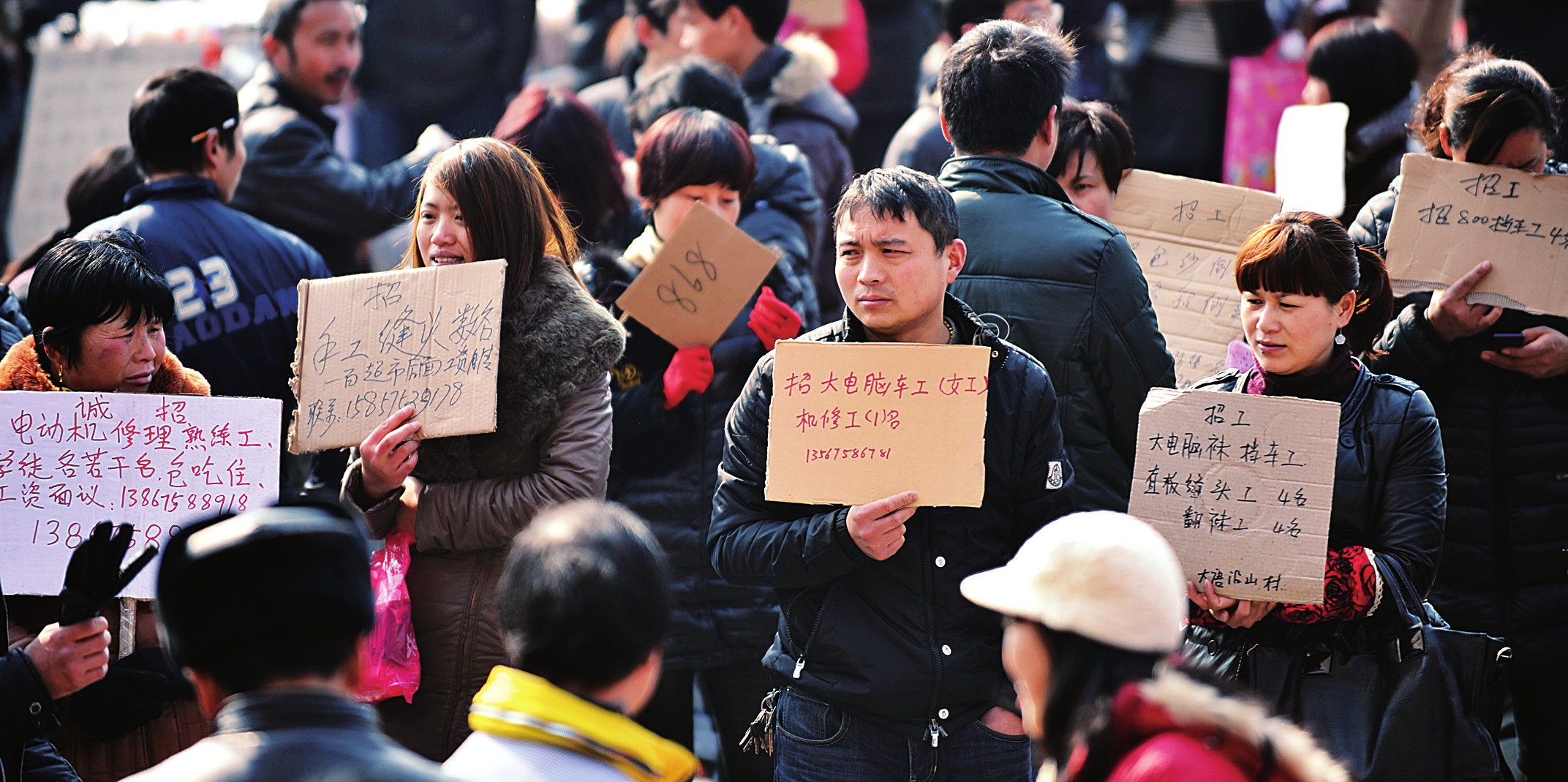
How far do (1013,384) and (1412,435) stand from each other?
1.04 metres

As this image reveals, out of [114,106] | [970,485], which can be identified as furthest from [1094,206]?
[114,106]

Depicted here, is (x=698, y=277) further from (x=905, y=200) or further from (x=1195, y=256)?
(x=1195, y=256)

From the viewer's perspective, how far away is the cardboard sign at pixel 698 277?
187 inches

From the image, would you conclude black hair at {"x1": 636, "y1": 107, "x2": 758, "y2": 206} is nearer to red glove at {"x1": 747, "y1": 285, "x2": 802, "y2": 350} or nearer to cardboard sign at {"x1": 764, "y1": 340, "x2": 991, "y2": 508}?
red glove at {"x1": 747, "y1": 285, "x2": 802, "y2": 350}

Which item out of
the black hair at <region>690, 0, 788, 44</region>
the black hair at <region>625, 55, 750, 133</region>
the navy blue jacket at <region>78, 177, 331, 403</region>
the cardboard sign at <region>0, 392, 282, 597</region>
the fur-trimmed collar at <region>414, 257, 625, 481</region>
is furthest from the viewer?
the black hair at <region>690, 0, 788, 44</region>

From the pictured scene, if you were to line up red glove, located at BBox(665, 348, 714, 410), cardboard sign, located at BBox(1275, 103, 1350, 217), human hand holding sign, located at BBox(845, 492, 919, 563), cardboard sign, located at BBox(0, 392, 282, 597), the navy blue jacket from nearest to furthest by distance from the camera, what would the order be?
1. human hand holding sign, located at BBox(845, 492, 919, 563)
2. cardboard sign, located at BBox(0, 392, 282, 597)
3. red glove, located at BBox(665, 348, 714, 410)
4. the navy blue jacket
5. cardboard sign, located at BBox(1275, 103, 1350, 217)

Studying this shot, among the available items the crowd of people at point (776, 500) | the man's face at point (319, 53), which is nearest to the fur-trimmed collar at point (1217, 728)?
the crowd of people at point (776, 500)

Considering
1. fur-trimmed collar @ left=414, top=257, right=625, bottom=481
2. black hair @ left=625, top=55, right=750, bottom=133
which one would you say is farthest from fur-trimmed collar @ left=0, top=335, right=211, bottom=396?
black hair @ left=625, top=55, right=750, bottom=133

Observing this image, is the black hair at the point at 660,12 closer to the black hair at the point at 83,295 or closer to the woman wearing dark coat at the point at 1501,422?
the woman wearing dark coat at the point at 1501,422

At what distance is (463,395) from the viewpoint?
3734 millimetres

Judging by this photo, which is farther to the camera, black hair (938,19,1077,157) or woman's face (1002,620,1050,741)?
black hair (938,19,1077,157)

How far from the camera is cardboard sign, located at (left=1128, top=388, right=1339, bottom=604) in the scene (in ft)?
11.5

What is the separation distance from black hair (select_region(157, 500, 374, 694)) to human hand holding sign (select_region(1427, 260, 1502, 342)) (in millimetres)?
3561

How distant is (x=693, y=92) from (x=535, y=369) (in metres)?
2.57
